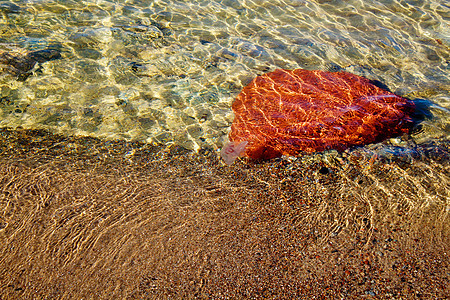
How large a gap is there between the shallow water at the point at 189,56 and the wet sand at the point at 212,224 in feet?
1.81

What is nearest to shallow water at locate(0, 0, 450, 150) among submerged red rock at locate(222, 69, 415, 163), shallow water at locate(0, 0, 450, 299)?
shallow water at locate(0, 0, 450, 299)

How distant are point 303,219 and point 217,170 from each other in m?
1.19

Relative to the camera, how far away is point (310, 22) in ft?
22.7

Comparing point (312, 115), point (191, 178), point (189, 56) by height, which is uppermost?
point (312, 115)

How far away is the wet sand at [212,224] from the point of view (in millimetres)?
2689

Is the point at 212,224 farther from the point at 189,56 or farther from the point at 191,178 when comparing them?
the point at 189,56

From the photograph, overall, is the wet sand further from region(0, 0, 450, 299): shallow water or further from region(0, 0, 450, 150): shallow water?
region(0, 0, 450, 150): shallow water

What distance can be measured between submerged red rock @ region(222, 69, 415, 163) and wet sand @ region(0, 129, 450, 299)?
32 cm

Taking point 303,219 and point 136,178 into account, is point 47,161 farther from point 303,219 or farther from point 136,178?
point 303,219

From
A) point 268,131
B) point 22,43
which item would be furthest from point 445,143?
point 22,43

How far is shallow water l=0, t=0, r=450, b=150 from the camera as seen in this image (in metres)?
4.58

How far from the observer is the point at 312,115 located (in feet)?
14.6

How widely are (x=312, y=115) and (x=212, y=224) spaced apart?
7.32ft

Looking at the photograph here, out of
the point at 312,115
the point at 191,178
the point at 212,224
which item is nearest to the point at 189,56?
the point at 312,115
